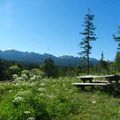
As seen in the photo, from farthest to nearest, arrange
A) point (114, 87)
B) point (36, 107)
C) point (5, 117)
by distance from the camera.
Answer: point (114, 87) < point (36, 107) < point (5, 117)

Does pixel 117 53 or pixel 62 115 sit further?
pixel 117 53

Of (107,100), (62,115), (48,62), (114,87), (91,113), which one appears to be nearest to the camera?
(62,115)

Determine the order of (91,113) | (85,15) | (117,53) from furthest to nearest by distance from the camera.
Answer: (85,15)
(117,53)
(91,113)

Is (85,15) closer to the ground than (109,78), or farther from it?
farther from it

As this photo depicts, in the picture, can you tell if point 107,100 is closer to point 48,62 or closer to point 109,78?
point 109,78

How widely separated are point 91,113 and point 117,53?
40568mm

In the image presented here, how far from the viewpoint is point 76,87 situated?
735 inches

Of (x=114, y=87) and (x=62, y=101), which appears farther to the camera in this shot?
(x=114, y=87)

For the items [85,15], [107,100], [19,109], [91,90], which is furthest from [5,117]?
[85,15]

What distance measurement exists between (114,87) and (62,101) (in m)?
5.95

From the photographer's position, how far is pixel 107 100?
1467 centimetres

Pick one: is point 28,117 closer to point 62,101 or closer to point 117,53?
point 62,101

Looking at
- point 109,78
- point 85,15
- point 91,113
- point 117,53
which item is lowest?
point 91,113

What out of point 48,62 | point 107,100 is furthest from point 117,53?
point 48,62
